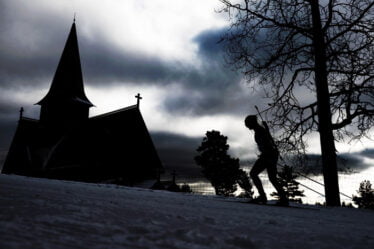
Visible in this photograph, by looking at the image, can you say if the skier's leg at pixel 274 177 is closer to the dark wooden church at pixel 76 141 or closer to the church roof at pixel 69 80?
the dark wooden church at pixel 76 141

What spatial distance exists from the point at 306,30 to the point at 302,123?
311 centimetres

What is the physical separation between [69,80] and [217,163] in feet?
82.4

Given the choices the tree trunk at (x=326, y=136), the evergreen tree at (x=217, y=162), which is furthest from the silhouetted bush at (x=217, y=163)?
the tree trunk at (x=326, y=136)

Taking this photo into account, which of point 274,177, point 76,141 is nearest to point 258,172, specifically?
point 274,177

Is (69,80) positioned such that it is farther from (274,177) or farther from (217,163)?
(274,177)

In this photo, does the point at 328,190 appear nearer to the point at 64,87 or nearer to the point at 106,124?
the point at 106,124

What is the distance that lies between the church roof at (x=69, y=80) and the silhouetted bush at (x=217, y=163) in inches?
840

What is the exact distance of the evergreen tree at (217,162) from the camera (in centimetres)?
4400

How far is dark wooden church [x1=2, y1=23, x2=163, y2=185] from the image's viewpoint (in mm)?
22641

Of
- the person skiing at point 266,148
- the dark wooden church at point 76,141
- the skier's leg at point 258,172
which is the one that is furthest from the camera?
the dark wooden church at point 76,141

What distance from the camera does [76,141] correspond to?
2331 cm

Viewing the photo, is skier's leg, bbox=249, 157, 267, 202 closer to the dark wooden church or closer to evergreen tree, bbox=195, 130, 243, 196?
the dark wooden church

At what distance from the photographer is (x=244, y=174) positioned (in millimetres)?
44281

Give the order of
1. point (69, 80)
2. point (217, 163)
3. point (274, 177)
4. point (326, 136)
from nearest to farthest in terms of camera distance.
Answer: point (274, 177) < point (326, 136) < point (69, 80) < point (217, 163)
